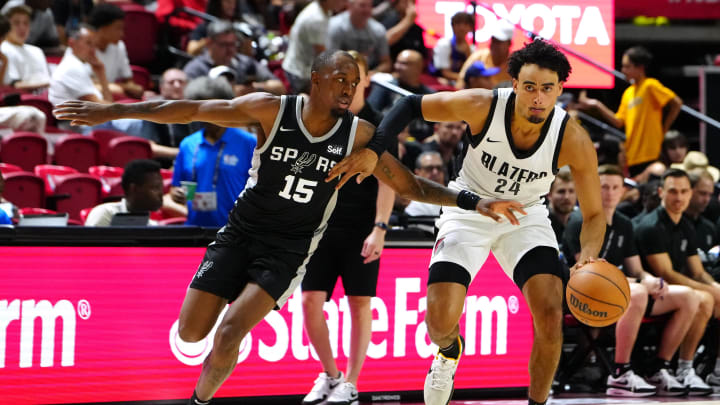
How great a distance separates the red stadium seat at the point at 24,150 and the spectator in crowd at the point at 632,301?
4627 mm

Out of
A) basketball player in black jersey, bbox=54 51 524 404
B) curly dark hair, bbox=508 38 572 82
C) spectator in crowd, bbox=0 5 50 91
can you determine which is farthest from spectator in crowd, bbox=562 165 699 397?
spectator in crowd, bbox=0 5 50 91

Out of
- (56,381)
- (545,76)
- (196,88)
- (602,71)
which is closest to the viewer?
(545,76)

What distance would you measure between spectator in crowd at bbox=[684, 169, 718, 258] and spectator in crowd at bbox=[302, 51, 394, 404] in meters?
3.63

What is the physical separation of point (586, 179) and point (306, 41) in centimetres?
651

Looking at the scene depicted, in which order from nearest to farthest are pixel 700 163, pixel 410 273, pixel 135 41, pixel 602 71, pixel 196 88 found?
1. pixel 410 273
2. pixel 196 88
3. pixel 700 163
4. pixel 602 71
5. pixel 135 41

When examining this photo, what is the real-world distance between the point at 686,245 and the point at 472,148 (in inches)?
146

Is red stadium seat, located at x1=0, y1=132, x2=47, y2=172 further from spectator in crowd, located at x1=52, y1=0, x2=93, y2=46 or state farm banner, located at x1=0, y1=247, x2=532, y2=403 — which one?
spectator in crowd, located at x1=52, y1=0, x2=93, y2=46

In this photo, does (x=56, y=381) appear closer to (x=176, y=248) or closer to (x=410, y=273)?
(x=176, y=248)

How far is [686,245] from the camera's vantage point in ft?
28.3

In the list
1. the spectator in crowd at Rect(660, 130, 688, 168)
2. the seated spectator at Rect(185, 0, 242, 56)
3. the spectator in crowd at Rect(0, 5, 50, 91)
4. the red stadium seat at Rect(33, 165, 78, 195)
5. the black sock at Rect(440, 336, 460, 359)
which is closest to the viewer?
the black sock at Rect(440, 336, 460, 359)

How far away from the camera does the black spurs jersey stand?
214 inches

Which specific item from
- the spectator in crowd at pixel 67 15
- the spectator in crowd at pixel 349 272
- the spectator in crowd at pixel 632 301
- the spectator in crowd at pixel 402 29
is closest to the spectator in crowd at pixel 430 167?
the spectator in crowd at pixel 632 301

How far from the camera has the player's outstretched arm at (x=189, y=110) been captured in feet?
17.2

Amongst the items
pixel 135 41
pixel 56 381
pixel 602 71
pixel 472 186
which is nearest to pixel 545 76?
pixel 472 186
